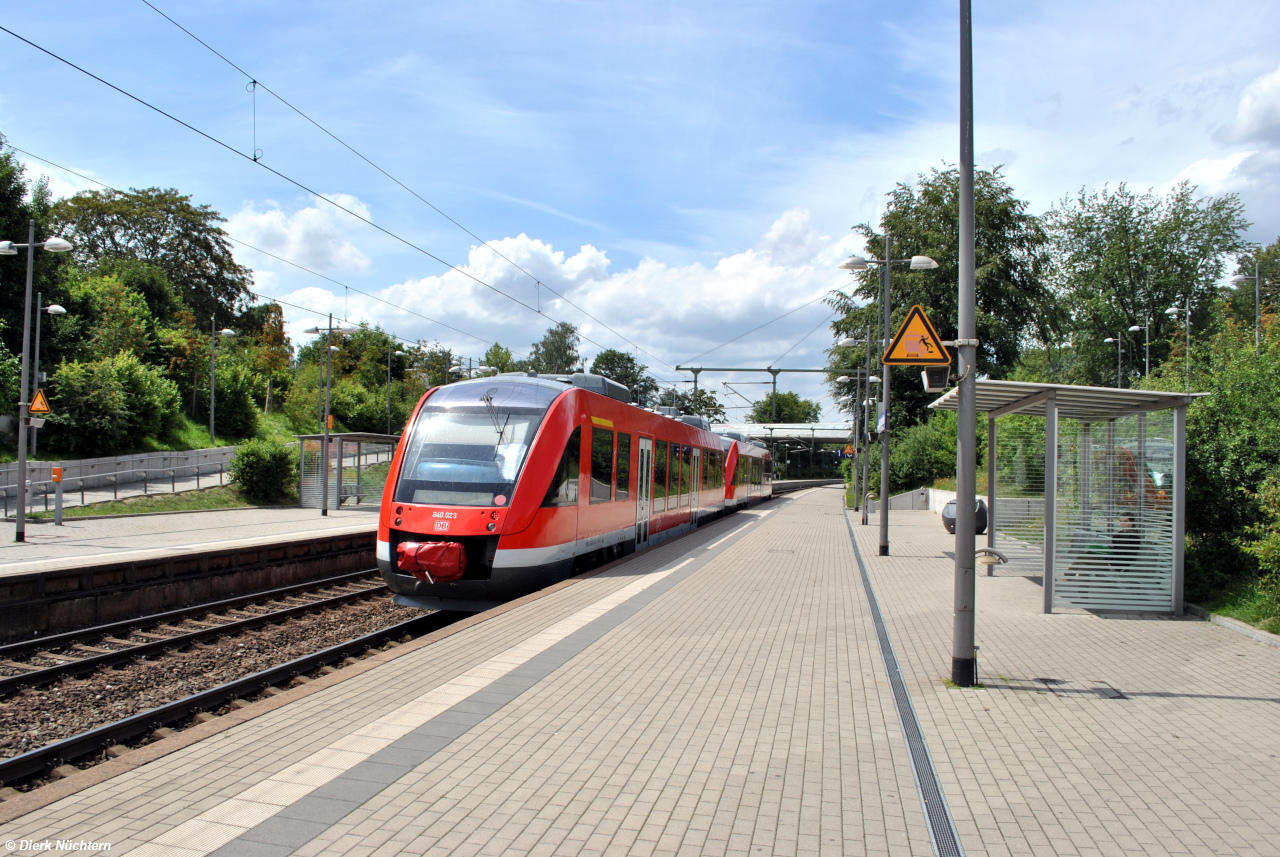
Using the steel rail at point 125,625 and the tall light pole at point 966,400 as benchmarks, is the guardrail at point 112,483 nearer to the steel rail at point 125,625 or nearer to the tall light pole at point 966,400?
the steel rail at point 125,625

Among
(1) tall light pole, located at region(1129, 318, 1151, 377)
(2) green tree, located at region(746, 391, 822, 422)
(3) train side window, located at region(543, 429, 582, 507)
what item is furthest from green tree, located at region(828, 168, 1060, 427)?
(2) green tree, located at region(746, 391, 822, 422)

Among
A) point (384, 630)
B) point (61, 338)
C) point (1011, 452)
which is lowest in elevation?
point (384, 630)

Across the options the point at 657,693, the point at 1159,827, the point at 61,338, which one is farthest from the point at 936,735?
the point at 61,338

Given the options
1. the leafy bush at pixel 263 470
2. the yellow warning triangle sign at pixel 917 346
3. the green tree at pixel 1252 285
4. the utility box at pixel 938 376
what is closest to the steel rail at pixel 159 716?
the yellow warning triangle sign at pixel 917 346

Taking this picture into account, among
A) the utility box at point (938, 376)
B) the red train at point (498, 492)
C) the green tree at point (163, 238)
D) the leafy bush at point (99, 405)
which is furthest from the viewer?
the green tree at point (163, 238)

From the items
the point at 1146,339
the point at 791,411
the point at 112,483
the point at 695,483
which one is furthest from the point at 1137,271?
the point at 791,411

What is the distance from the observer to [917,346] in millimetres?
7723

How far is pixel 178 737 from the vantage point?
5172 millimetres

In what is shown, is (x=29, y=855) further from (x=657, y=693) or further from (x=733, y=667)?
(x=733, y=667)

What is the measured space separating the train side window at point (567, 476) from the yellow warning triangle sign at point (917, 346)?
4.74m

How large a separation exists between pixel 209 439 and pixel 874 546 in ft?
121

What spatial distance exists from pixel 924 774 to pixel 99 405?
37.5 meters

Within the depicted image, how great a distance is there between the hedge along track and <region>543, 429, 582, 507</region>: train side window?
2.22m

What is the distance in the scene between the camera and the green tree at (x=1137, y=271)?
46.7 m
